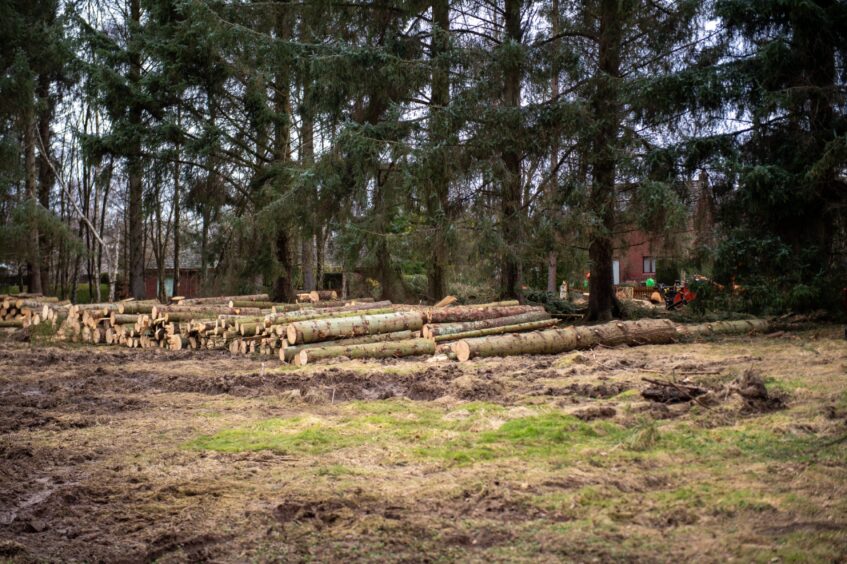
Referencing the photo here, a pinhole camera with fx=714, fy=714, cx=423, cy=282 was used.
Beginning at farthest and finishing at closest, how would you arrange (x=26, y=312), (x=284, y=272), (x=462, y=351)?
(x=284, y=272), (x=26, y=312), (x=462, y=351)

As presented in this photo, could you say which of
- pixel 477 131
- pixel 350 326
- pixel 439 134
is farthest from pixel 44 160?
pixel 350 326

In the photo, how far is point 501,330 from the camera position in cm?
1255

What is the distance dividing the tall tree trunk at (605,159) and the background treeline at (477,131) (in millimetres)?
49

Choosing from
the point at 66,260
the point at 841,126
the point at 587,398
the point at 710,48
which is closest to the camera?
the point at 587,398

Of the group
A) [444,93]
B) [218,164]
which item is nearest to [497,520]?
[444,93]

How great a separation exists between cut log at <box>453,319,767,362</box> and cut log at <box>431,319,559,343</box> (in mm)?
1020

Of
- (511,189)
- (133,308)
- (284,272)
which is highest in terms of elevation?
(511,189)

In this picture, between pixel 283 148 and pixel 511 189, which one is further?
pixel 283 148

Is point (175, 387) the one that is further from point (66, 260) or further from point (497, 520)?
point (66, 260)

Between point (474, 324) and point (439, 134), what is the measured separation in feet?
16.2

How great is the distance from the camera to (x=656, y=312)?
54.8ft

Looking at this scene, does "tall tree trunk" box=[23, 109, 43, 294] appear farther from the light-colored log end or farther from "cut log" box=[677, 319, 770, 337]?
"cut log" box=[677, 319, 770, 337]

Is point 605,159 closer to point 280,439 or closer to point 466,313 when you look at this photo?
point 466,313

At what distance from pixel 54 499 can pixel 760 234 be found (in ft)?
43.5
